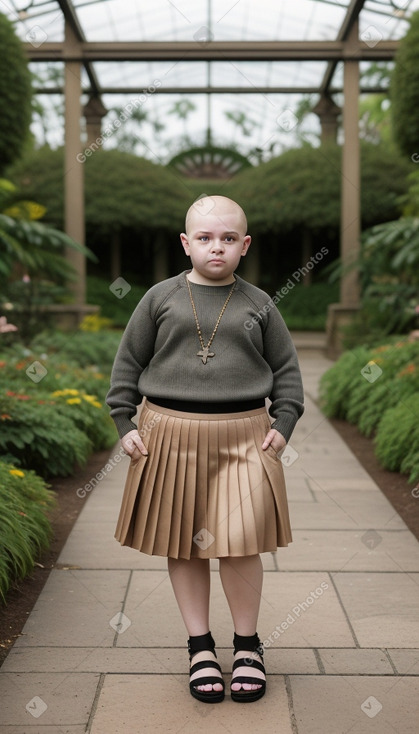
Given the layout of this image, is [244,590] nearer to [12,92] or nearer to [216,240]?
[216,240]

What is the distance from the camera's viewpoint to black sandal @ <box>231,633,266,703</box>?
2.60 metres

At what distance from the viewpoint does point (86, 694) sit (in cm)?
265

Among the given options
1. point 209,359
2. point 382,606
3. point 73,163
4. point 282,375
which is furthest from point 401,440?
point 73,163

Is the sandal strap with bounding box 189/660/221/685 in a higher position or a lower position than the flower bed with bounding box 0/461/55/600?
higher

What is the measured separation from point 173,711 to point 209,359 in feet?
3.42

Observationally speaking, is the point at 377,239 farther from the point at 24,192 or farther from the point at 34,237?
the point at 24,192

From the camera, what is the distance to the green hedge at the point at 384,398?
573 centimetres

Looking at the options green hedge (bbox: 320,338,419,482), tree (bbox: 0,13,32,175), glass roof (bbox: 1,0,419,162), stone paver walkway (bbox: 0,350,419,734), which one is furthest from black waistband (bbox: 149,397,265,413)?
tree (bbox: 0,13,32,175)

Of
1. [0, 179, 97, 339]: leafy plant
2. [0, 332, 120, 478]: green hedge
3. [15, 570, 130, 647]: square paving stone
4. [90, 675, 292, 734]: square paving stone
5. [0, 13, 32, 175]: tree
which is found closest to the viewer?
[90, 675, 292, 734]: square paving stone

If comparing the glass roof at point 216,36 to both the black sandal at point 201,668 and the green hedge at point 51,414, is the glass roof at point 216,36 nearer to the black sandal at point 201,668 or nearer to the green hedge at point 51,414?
the green hedge at point 51,414

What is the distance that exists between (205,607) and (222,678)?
223 mm

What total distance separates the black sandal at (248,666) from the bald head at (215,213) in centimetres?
125

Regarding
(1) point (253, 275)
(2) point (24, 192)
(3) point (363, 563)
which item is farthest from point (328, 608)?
(1) point (253, 275)

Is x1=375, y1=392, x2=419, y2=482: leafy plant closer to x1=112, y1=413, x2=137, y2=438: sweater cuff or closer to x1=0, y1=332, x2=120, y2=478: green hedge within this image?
x1=0, y1=332, x2=120, y2=478: green hedge
